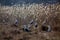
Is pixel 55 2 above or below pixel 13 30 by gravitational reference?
above

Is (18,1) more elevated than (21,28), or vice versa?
(18,1)

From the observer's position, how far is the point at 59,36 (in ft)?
6.89

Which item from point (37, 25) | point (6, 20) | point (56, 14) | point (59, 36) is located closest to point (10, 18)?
point (6, 20)

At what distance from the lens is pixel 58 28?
241cm

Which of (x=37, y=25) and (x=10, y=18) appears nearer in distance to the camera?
(x=37, y=25)

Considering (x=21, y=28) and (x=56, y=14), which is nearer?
(x=21, y=28)

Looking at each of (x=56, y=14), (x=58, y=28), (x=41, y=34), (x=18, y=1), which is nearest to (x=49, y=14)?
(x=56, y=14)

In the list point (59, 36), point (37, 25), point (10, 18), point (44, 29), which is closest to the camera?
point (59, 36)

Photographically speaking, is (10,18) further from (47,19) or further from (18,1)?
(18,1)

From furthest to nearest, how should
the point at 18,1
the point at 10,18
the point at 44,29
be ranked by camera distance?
the point at 18,1 < the point at 10,18 < the point at 44,29

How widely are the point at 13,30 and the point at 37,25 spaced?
0.42 m

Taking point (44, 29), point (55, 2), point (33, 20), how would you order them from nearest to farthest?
1. point (44, 29)
2. point (33, 20)
3. point (55, 2)

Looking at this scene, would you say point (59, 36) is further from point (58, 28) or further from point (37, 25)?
point (37, 25)

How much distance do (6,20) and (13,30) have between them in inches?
25.6
